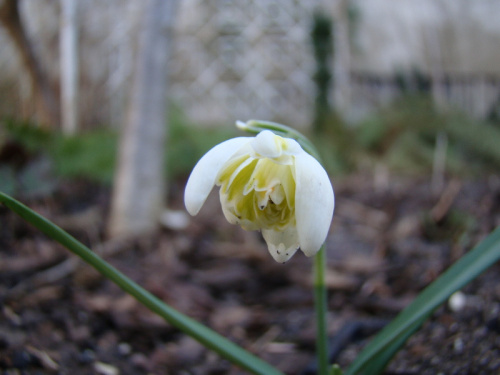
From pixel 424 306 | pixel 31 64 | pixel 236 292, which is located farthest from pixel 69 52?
pixel 424 306

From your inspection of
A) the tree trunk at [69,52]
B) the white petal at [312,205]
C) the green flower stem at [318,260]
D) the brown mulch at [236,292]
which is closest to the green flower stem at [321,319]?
the green flower stem at [318,260]

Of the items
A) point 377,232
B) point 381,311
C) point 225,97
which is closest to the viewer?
point 381,311

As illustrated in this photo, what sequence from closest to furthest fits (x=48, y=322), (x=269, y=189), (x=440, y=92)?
(x=269, y=189)
(x=48, y=322)
(x=440, y=92)

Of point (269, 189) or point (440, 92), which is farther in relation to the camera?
point (440, 92)

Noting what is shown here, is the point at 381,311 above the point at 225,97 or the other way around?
the other way around

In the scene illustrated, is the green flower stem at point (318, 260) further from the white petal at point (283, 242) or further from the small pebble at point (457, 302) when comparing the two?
the small pebble at point (457, 302)

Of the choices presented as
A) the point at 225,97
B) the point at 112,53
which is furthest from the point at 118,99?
the point at 225,97

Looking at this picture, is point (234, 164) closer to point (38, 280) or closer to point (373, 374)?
point (373, 374)

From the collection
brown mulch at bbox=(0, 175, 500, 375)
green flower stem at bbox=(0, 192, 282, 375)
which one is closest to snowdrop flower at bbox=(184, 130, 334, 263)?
green flower stem at bbox=(0, 192, 282, 375)
